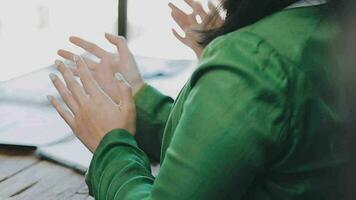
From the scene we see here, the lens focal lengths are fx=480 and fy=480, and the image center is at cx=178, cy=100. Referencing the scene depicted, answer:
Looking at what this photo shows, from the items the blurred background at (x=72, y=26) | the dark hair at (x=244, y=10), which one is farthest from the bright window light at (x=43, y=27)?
the dark hair at (x=244, y=10)

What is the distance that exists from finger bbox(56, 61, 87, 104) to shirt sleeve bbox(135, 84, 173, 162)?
0.14 metres

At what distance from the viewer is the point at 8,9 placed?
158 cm

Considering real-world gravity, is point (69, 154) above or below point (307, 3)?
below

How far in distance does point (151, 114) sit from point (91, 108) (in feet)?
0.55

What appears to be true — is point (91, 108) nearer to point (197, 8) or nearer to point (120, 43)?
point (120, 43)

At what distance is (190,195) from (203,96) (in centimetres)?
9

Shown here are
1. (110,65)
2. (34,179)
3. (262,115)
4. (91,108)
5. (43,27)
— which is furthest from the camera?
(43,27)

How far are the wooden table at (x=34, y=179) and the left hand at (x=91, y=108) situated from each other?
0.71 ft

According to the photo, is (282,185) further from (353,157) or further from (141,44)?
(141,44)

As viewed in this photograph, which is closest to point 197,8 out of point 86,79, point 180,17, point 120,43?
point 180,17

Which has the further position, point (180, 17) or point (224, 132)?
point (180, 17)

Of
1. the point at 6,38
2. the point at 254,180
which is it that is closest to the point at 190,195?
the point at 254,180

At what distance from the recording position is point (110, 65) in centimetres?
75

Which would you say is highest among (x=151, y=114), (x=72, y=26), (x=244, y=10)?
(x=244, y=10)
